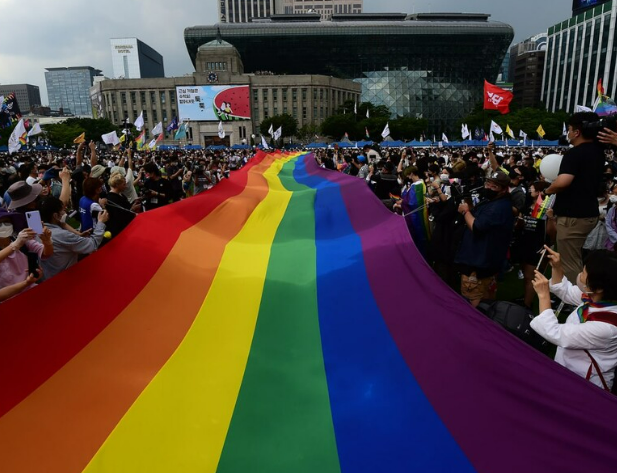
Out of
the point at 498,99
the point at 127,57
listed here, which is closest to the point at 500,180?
the point at 498,99

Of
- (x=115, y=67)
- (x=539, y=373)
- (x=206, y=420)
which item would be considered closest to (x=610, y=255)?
(x=539, y=373)

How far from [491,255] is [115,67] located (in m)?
212

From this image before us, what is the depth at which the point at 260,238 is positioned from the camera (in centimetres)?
563

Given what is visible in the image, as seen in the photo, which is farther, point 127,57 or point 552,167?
point 127,57

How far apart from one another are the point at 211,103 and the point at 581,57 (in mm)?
78176

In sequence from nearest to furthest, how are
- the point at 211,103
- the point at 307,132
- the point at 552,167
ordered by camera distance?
1. the point at 552,167
2. the point at 211,103
3. the point at 307,132

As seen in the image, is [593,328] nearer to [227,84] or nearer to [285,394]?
[285,394]

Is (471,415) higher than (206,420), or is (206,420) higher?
(471,415)

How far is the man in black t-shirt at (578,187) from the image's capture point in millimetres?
4016

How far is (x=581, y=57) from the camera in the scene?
90688 mm

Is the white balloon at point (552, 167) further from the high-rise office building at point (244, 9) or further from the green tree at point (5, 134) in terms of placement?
the high-rise office building at point (244, 9)

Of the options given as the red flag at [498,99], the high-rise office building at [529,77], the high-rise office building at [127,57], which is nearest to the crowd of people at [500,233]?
the red flag at [498,99]

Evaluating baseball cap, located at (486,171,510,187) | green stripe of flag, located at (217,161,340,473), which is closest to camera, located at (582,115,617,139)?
baseball cap, located at (486,171,510,187)

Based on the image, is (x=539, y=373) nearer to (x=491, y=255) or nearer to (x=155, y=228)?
(x=491, y=255)
